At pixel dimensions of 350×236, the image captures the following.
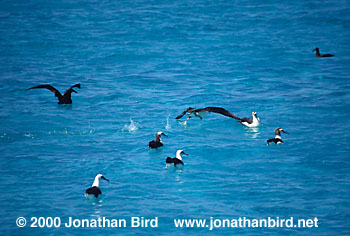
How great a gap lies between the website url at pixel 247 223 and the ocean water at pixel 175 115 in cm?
20

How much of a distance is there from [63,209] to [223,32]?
102 ft

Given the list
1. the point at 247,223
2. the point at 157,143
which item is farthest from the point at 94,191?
the point at 157,143

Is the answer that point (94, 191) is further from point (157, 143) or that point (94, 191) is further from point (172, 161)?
point (157, 143)

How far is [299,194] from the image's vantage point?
17.2m

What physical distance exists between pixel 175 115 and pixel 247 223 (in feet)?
37.2

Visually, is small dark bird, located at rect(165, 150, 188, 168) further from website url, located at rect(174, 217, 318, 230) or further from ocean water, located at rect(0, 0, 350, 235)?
website url, located at rect(174, 217, 318, 230)

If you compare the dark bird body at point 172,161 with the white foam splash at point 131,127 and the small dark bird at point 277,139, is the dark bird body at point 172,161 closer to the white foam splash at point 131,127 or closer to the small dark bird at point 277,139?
the small dark bird at point 277,139

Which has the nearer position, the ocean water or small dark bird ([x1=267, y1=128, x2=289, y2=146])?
the ocean water

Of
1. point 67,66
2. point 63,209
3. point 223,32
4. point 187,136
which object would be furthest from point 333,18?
point 63,209

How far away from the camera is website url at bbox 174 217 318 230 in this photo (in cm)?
1534

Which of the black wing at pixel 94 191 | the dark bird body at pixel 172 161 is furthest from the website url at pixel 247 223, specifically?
the dark bird body at pixel 172 161

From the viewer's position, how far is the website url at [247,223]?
15344mm

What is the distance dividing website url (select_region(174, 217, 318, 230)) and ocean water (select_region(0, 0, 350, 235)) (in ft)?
0.65

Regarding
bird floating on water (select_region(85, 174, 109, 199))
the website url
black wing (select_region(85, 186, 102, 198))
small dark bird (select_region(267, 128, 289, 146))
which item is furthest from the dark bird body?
small dark bird (select_region(267, 128, 289, 146))
